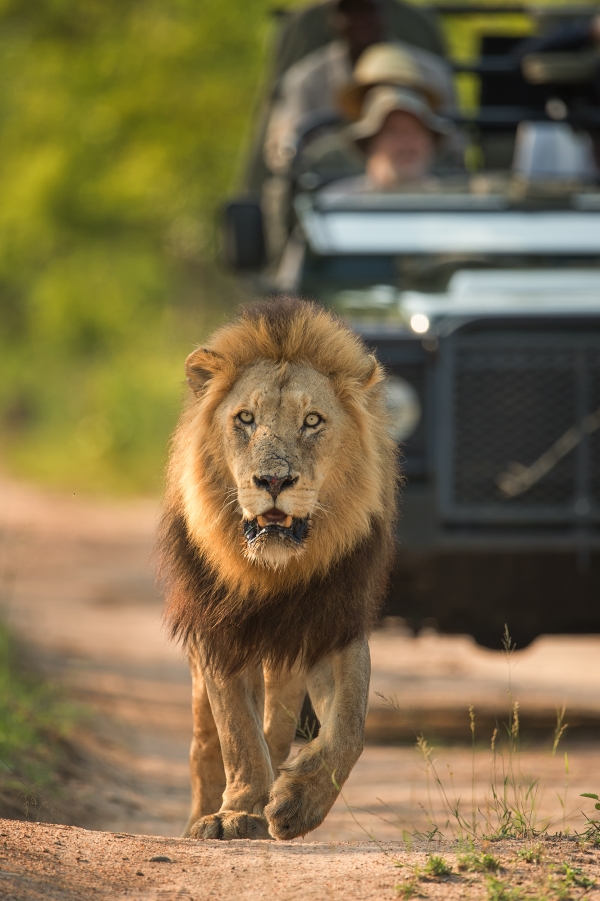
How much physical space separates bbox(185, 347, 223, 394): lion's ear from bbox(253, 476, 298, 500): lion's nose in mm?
421

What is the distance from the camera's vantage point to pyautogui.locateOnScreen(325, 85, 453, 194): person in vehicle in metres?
6.52

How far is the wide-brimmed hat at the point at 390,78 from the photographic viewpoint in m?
6.79

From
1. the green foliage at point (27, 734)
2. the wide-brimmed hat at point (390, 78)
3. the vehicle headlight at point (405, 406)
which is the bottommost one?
the green foliage at point (27, 734)

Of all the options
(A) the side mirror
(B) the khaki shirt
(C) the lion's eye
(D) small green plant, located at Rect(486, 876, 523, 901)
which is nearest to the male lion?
(C) the lion's eye

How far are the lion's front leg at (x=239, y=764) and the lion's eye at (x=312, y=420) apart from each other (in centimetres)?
59

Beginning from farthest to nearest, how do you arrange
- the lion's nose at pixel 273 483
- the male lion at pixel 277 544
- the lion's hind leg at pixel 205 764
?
the lion's hind leg at pixel 205 764 → the male lion at pixel 277 544 → the lion's nose at pixel 273 483

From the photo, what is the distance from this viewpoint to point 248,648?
320 centimetres

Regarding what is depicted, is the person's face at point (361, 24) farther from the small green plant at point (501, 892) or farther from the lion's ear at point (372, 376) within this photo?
the small green plant at point (501, 892)

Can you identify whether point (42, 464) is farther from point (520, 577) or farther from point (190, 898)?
point (190, 898)

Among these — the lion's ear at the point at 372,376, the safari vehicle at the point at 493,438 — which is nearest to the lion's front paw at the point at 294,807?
the lion's ear at the point at 372,376

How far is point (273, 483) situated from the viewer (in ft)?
9.48

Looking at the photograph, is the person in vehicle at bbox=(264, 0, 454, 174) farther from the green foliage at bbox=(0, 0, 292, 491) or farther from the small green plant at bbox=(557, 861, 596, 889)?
the green foliage at bbox=(0, 0, 292, 491)

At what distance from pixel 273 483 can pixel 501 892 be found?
904 millimetres

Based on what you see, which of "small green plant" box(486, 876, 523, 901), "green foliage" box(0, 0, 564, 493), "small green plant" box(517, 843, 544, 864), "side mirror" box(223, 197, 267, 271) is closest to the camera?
"small green plant" box(486, 876, 523, 901)
